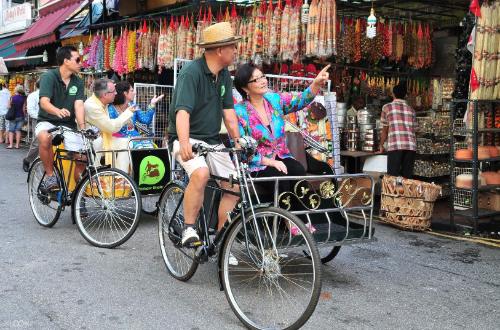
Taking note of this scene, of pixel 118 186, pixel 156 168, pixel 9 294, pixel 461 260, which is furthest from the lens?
pixel 156 168

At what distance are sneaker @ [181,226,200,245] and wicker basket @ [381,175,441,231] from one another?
357cm

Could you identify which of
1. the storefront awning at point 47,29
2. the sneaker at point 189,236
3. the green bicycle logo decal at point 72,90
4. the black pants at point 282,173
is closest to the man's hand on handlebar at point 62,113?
the green bicycle logo decal at point 72,90

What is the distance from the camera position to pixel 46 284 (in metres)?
4.63

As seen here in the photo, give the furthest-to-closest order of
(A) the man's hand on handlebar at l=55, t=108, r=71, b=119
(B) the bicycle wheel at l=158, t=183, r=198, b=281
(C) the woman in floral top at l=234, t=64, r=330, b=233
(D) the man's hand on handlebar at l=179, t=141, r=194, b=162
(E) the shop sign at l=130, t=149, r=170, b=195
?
(E) the shop sign at l=130, t=149, r=170, b=195 → (A) the man's hand on handlebar at l=55, t=108, r=71, b=119 → (C) the woman in floral top at l=234, t=64, r=330, b=233 → (B) the bicycle wheel at l=158, t=183, r=198, b=281 → (D) the man's hand on handlebar at l=179, t=141, r=194, b=162

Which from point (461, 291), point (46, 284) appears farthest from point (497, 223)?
point (46, 284)

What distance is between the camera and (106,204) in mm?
6020

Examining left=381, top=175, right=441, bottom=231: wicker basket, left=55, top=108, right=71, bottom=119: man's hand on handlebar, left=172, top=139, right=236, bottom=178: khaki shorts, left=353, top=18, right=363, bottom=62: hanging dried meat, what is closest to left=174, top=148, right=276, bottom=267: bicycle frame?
left=172, top=139, right=236, bottom=178: khaki shorts

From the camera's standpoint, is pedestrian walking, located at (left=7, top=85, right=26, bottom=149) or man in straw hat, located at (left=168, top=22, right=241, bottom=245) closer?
man in straw hat, located at (left=168, top=22, right=241, bottom=245)

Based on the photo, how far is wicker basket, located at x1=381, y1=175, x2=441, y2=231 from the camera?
6906mm

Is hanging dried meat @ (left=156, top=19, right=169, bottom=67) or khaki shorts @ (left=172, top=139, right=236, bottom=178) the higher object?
hanging dried meat @ (left=156, top=19, right=169, bottom=67)

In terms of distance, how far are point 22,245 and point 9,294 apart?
1.61m

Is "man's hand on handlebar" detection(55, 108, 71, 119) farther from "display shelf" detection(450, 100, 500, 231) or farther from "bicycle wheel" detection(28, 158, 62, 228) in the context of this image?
"display shelf" detection(450, 100, 500, 231)

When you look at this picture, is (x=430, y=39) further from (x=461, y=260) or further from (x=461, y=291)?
(x=461, y=291)

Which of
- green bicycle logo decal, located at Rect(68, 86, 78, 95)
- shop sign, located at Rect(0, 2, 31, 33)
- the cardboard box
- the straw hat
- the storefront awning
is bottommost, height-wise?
the cardboard box
